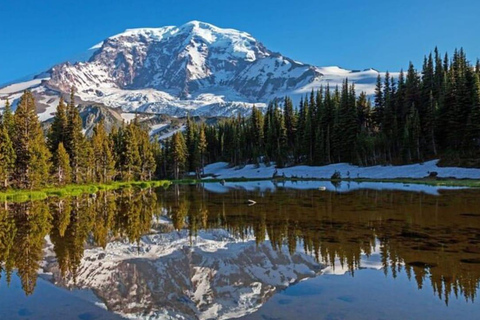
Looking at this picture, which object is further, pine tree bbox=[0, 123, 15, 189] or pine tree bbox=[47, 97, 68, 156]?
pine tree bbox=[47, 97, 68, 156]

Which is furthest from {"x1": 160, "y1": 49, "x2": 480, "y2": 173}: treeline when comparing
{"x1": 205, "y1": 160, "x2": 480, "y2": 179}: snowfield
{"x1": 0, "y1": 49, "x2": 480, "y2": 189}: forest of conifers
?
{"x1": 205, "y1": 160, "x2": 480, "y2": 179}: snowfield

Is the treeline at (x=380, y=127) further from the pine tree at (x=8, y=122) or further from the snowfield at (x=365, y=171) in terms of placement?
the pine tree at (x=8, y=122)

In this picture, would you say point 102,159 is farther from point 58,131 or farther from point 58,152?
point 58,152

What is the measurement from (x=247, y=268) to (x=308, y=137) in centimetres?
8243

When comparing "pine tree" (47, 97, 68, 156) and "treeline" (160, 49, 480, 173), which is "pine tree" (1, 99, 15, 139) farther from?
"treeline" (160, 49, 480, 173)

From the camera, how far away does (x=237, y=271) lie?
1162 cm

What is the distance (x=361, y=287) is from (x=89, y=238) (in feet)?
39.0

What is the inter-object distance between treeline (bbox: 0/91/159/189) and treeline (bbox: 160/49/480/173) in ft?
53.3

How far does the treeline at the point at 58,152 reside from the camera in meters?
45.9

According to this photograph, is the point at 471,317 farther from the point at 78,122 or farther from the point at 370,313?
the point at 78,122

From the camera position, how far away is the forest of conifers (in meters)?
50.1

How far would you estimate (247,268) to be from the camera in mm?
11891

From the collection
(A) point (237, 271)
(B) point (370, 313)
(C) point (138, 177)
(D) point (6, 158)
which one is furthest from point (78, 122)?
(B) point (370, 313)

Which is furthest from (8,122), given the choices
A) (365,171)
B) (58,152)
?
(365,171)
